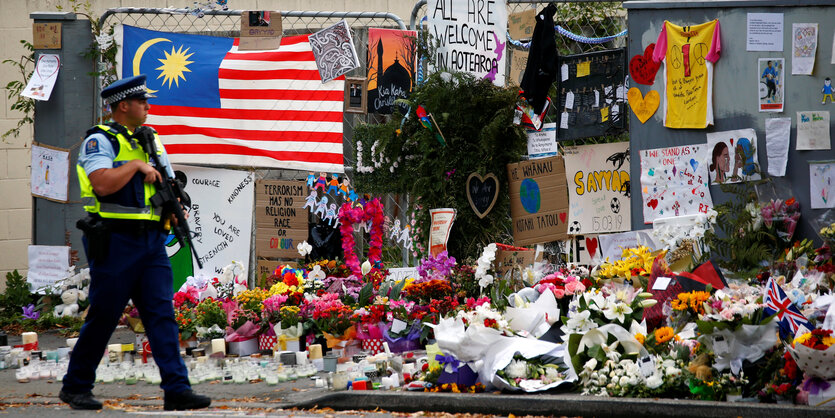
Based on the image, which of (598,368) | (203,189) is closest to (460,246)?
(203,189)

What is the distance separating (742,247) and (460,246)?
2.91 metres

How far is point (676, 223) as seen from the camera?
763 centimetres

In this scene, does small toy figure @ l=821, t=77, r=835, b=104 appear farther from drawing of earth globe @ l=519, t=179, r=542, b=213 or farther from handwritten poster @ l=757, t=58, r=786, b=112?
drawing of earth globe @ l=519, t=179, r=542, b=213

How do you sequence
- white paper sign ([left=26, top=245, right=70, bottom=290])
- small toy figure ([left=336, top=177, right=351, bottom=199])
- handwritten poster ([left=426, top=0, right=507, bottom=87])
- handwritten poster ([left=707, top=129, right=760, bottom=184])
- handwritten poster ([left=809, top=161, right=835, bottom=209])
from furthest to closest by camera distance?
white paper sign ([left=26, top=245, right=70, bottom=290]) < small toy figure ([left=336, top=177, right=351, bottom=199]) < handwritten poster ([left=426, top=0, right=507, bottom=87]) < handwritten poster ([left=707, top=129, right=760, bottom=184]) < handwritten poster ([left=809, top=161, right=835, bottom=209])

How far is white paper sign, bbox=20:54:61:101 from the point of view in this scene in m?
10.3

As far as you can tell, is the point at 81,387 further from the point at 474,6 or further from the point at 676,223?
the point at 474,6

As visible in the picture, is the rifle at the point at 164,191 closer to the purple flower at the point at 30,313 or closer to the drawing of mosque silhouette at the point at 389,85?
the drawing of mosque silhouette at the point at 389,85

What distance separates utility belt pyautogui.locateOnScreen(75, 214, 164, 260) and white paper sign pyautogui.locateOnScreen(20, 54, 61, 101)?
214 inches

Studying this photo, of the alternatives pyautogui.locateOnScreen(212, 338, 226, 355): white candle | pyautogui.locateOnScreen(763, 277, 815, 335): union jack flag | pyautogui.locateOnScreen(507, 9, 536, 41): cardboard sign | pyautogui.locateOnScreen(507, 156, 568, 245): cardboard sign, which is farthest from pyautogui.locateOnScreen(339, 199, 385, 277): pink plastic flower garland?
pyautogui.locateOnScreen(763, 277, 815, 335): union jack flag

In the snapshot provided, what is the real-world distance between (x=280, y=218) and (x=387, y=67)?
1845 mm

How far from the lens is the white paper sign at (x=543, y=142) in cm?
894

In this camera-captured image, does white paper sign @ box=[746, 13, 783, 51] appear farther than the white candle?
No

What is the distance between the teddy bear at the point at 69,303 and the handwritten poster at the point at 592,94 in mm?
5046

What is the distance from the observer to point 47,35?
10438mm
